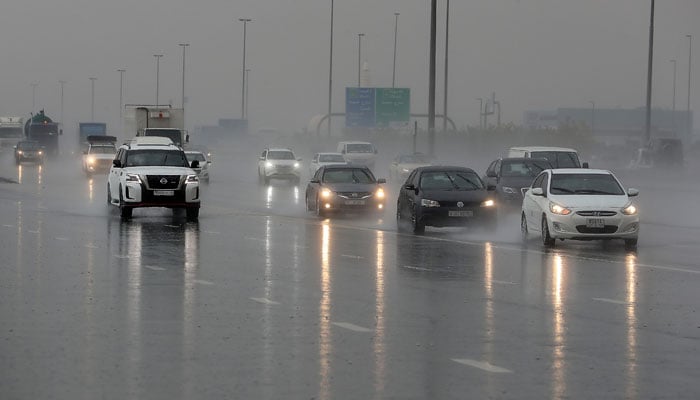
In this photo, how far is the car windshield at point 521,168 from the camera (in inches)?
1465

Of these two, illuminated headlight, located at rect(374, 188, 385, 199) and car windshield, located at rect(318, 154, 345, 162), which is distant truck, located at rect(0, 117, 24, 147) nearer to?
A: car windshield, located at rect(318, 154, 345, 162)

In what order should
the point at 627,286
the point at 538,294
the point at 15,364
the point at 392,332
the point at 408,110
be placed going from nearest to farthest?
the point at 15,364
the point at 392,332
the point at 538,294
the point at 627,286
the point at 408,110

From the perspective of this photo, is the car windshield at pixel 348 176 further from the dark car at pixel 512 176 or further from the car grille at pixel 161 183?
the car grille at pixel 161 183

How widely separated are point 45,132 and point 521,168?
7384 cm

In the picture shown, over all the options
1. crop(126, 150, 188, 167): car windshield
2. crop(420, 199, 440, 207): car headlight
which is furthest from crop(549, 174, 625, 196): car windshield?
crop(126, 150, 188, 167): car windshield

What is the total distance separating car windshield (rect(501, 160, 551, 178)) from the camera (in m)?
37.2

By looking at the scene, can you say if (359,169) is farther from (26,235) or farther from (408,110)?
(408,110)

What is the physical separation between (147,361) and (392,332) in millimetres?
2830

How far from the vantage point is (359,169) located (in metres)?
37.8

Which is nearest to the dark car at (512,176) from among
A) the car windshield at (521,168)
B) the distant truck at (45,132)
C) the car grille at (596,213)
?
the car windshield at (521,168)

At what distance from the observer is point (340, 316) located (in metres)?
14.8

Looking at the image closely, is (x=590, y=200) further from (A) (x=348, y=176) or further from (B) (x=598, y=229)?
(A) (x=348, y=176)

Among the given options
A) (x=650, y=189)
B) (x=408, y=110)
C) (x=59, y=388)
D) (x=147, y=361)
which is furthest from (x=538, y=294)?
(x=408, y=110)

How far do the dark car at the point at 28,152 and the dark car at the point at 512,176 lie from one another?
60016 millimetres
